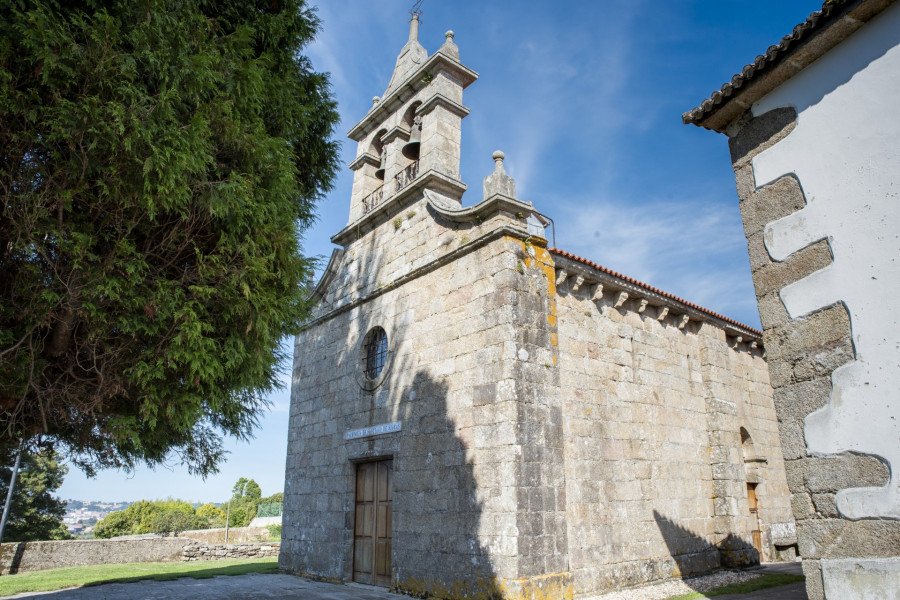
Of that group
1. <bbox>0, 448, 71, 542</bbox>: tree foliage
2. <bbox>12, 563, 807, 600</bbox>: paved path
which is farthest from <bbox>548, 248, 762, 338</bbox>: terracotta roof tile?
<bbox>0, 448, 71, 542</bbox>: tree foliage

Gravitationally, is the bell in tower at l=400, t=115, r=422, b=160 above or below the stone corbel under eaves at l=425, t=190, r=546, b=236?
above

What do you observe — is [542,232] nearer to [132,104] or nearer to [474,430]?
[474,430]

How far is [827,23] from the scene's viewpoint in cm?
459

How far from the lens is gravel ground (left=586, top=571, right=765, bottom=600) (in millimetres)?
7832

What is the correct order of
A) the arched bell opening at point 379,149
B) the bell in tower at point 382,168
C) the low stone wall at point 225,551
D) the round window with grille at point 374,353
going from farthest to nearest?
the low stone wall at point 225,551 < the arched bell opening at point 379,149 < the bell in tower at point 382,168 < the round window with grille at point 374,353

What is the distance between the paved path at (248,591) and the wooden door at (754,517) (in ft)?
1.96

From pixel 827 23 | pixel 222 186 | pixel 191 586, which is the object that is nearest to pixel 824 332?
pixel 827 23

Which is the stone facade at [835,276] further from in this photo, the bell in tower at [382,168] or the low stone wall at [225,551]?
the low stone wall at [225,551]

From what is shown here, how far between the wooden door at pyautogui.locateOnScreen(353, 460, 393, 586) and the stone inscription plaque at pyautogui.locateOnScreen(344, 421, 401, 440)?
524 millimetres

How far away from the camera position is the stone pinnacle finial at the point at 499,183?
336 inches

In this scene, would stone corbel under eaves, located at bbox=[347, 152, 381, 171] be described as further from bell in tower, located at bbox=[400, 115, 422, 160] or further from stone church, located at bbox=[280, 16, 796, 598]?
bell in tower, located at bbox=[400, 115, 422, 160]

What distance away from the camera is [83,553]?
51.7 feet

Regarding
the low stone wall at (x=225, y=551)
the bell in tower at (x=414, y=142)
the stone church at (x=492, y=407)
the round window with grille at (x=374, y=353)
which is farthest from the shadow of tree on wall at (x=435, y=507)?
the low stone wall at (x=225, y=551)

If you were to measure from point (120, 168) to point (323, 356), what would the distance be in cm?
771
